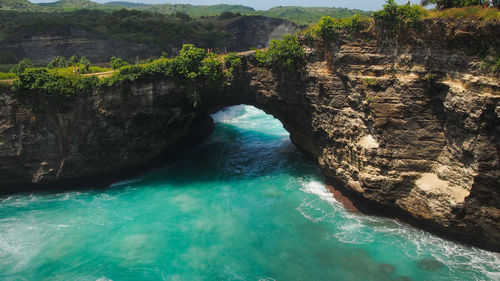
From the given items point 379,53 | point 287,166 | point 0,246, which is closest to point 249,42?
point 287,166

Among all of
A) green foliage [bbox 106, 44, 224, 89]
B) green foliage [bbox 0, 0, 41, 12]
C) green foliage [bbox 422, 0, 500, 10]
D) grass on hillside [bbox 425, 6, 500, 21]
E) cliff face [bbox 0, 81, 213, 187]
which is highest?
green foliage [bbox 0, 0, 41, 12]

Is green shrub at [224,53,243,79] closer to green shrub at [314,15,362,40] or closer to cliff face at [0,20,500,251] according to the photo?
cliff face at [0,20,500,251]

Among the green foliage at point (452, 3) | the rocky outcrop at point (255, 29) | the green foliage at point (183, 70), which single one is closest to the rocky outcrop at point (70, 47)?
the rocky outcrop at point (255, 29)

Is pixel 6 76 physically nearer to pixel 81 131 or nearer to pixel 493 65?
pixel 81 131

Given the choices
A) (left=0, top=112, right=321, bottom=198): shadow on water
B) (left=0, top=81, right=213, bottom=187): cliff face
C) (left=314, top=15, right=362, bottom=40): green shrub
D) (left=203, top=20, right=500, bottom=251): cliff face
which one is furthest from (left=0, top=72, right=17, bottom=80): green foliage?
(left=314, top=15, right=362, bottom=40): green shrub

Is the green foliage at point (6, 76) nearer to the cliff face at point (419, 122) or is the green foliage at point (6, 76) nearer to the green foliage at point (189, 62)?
the green foliage at point (189, 62)

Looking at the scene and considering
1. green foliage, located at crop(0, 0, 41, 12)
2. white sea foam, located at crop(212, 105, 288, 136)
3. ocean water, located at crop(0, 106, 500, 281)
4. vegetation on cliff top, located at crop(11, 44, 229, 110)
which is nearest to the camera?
ocean water, located at crop(0, 106, 500, 281)
